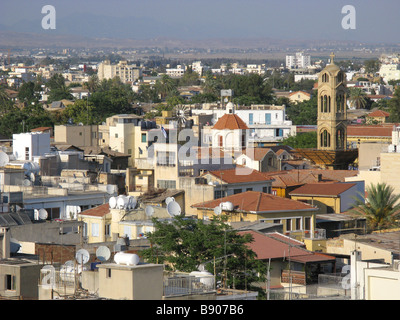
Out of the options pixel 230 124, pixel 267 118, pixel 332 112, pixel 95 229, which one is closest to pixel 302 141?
pixel 267 118

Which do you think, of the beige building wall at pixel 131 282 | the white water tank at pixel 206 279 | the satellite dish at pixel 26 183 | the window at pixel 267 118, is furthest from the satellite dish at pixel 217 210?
the window at pixel 267 118

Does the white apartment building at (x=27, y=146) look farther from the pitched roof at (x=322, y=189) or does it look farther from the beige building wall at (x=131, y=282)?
the beige building wall at (x=131, y=282)

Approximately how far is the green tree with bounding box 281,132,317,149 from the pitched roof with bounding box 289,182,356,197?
83.3 ft

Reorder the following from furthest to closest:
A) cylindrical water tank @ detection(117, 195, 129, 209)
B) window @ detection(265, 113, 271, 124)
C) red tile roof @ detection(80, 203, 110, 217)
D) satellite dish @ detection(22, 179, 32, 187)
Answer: window @ detection(265, 113, 271, 124), satellite dish @ detection(22, 179, 32, 187), red tile roof @ detection(80, 203, 110, 217), cylindrical water tank @ detection(117, 195, 129, 209)

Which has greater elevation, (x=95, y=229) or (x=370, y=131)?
(x=95, y=229)

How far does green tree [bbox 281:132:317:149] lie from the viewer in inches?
2456

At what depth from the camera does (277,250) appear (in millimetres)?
23250

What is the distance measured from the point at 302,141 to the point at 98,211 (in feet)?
113

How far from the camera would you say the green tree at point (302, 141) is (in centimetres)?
6238

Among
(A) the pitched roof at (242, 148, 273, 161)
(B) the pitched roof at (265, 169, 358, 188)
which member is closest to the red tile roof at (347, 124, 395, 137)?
(A) the pitched roof at (242, 148, 273, 161)

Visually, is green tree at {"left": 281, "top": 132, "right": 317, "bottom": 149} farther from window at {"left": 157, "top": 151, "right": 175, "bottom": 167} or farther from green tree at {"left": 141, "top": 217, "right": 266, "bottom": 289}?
green tree at {"left": 141, "top": 217, "right": 266, "bottom": 289}

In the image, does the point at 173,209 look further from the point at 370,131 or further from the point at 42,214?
the point at 370,131

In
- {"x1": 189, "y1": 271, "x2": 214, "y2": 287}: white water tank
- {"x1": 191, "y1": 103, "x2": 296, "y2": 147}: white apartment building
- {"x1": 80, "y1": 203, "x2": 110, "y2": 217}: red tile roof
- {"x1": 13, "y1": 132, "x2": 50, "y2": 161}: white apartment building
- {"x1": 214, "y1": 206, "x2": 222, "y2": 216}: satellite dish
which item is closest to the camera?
{"x1": 189, "y1": 271, "x2": 214, "y2": 287}: white water tank

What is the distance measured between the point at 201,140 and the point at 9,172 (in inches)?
907
